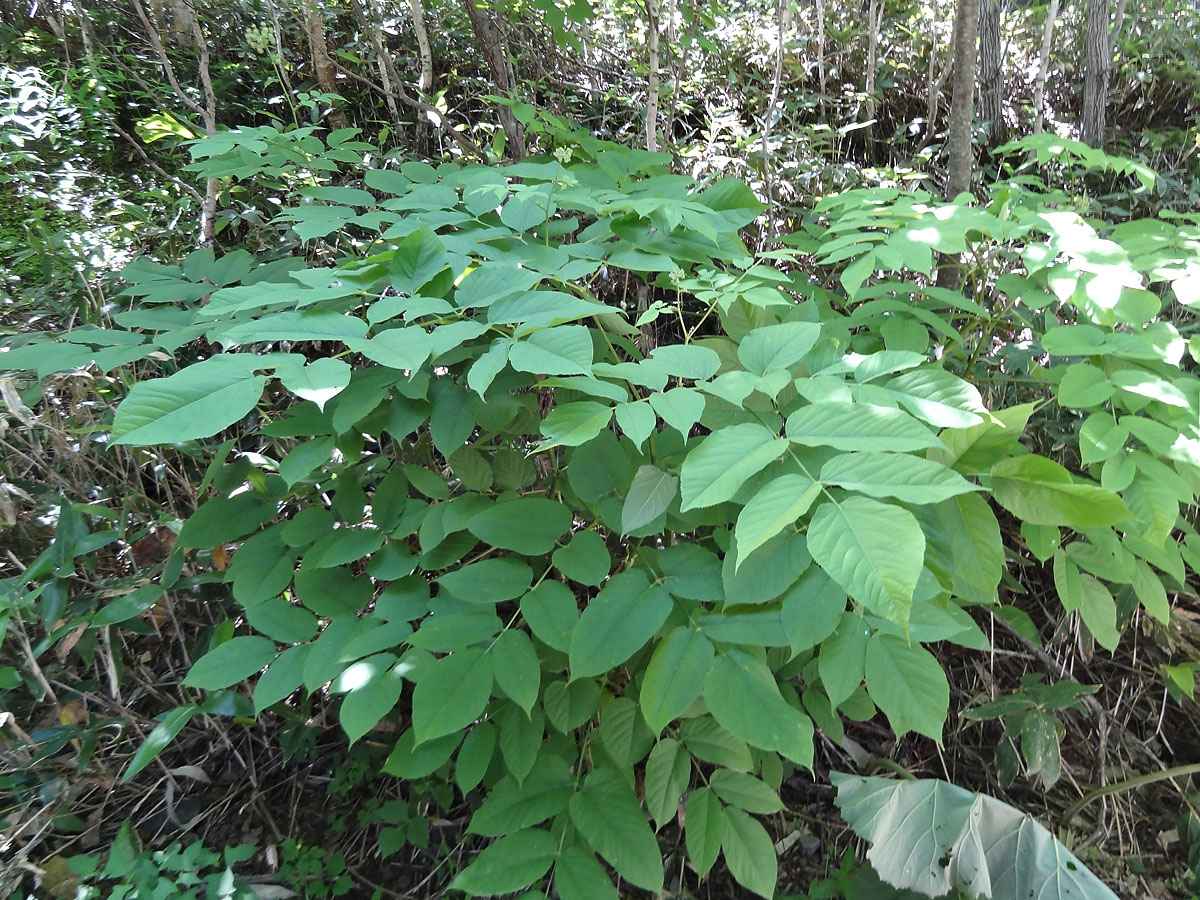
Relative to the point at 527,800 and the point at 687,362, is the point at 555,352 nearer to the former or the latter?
the point at 687,362

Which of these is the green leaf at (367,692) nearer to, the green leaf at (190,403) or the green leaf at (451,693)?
the green leaf at (451,693)

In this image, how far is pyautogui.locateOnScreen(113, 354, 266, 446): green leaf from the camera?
84 cm

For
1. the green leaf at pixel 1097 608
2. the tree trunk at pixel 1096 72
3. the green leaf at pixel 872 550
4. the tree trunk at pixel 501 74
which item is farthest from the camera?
the tree trunk at pixel 1096 72

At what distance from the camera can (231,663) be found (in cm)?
129

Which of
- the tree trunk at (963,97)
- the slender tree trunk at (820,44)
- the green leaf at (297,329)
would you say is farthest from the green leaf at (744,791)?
the slender tree trunk at (820,44)

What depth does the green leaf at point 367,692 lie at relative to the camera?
3.61ft

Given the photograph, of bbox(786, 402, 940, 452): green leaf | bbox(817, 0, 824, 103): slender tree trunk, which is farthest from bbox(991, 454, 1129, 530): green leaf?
bbox(817, 0, 824, 103): slender tree trunk

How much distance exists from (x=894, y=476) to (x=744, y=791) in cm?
83

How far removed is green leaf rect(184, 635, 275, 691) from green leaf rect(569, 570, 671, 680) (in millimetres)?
692

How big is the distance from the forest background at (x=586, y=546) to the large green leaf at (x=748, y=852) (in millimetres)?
12

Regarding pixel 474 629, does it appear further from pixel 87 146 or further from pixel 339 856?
pixel 87 146

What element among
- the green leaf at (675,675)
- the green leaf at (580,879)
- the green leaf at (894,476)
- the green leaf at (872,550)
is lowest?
the green leaf at (580,879)

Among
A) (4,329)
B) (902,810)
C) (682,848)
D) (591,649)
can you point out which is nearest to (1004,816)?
(902,810)

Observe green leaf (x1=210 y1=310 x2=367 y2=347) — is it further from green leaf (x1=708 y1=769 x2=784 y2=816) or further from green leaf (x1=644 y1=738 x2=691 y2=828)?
green leaf (x1=708 y1=769 x2=784 y2=816)
